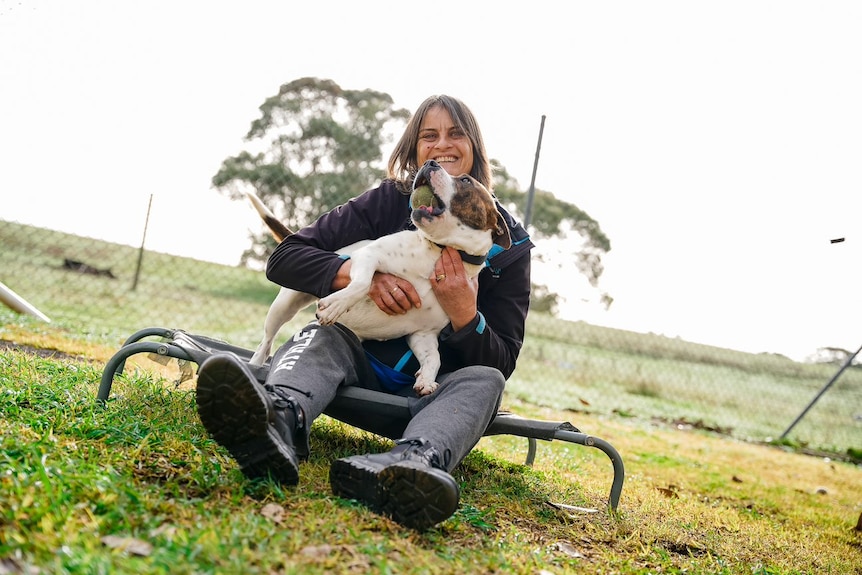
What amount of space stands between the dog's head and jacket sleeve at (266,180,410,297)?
37 centimetres

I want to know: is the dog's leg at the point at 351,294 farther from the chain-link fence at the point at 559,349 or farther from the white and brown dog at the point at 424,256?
the chain-link fence at the point at 559,349

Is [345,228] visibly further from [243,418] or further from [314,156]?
[314,156]

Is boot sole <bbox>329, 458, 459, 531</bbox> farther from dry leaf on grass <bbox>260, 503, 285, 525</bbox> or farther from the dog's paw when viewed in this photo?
the dog's paw

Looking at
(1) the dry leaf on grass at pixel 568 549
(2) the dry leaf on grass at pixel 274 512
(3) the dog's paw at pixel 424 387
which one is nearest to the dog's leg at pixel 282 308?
(3) the dog's paw at pixel 424 387

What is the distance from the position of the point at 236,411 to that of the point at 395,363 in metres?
0.96

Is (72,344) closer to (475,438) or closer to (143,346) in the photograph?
(143,346)

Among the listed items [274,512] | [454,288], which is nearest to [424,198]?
[454,288]

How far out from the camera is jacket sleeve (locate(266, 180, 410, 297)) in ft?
8.61

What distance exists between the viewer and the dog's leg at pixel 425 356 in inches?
96.1

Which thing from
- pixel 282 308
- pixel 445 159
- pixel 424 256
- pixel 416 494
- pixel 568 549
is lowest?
pixel 568 549

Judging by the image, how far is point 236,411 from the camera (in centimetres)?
172

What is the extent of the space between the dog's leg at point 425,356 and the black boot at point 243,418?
0.65m

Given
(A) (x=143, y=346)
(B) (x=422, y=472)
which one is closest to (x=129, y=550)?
(B) (x=422, y=472)

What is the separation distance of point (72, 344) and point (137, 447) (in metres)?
3.04
